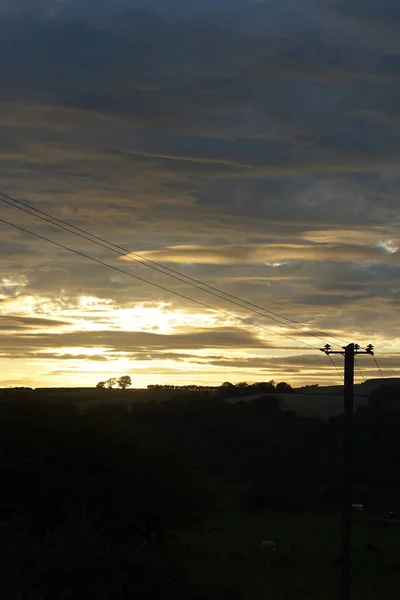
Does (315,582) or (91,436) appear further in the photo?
(315,582)

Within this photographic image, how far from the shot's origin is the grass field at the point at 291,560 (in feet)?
150

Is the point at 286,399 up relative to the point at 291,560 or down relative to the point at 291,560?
up

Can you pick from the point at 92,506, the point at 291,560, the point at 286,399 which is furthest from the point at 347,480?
the point at 286,399

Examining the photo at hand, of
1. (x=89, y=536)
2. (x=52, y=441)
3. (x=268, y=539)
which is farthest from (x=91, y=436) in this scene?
(x=268, y=539)

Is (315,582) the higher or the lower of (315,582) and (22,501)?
the lower

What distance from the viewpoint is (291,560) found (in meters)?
55.9

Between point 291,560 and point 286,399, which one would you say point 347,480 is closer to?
point 291,560

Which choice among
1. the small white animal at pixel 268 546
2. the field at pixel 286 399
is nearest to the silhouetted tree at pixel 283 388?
the field at pixel 286 399

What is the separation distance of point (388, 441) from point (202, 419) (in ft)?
96.6

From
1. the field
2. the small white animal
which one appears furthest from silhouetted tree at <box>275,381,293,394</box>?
the small white animal

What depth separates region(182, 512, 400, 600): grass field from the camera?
45734 millimetres

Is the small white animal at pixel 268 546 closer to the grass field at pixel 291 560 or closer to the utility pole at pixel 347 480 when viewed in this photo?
the grass field at pixel 291 560

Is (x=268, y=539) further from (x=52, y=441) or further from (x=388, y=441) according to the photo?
(x=388, y=441)

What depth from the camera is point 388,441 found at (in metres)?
112
